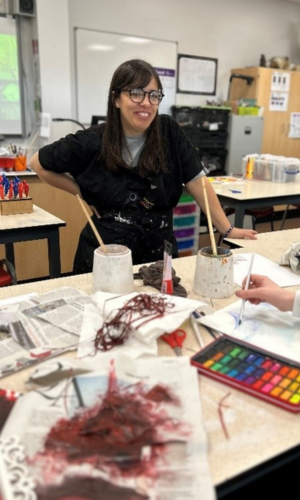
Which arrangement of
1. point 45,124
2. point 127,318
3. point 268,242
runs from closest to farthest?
Answer: point 127,318 → point 268,242 → point 45,124

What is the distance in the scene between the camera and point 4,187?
231 cm

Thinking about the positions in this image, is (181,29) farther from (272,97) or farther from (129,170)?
(129,170)

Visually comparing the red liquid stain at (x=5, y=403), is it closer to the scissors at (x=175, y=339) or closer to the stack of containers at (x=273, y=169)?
the scissors at (x=175, y=339)

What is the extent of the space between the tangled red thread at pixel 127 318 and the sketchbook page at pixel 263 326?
0.12m

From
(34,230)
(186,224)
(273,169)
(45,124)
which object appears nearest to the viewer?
(34,230)

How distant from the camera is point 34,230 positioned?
2117mm

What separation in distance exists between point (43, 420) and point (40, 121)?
369 centimetres

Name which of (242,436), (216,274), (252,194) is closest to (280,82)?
(252,194)

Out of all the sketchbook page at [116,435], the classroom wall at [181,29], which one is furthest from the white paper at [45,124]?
the sketchbook page at [116,435]

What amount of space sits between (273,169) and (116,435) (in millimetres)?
3243

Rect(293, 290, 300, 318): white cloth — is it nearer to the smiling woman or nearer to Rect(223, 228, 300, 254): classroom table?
Rect(223, 228, 300, 254): classroom table

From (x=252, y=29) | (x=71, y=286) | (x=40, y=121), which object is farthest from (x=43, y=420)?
(x=252, y=29)

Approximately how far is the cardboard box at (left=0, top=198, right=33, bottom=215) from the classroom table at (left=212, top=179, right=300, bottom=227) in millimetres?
1311

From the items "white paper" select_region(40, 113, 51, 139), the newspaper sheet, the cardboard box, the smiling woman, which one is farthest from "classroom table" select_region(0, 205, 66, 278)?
"white paper" select_region(40, 113, 51, 139)
